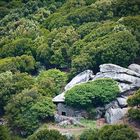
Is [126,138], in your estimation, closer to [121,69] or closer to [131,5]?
[121,69]

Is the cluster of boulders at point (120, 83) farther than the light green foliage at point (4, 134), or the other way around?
the cluster of boulders at point (120, 83)

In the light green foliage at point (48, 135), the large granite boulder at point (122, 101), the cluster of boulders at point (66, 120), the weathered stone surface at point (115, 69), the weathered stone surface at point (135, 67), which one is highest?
the weathered stone surface at point (115, 69)

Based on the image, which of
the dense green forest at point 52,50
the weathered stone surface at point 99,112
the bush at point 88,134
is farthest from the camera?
the dense green forest at point 52,50

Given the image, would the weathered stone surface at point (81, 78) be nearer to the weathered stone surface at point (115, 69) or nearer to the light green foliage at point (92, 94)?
the weathered stone surface at point (115, 69)

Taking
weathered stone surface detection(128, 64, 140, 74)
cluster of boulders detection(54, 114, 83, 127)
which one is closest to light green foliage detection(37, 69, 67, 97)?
cluster of boulders detection(54, 114, 83, 127)

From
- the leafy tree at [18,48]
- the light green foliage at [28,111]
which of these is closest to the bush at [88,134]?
the light green foliage at [28,111]

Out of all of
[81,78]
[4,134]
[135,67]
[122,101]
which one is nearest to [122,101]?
[122,101]

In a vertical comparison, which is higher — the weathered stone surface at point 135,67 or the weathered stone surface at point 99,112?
the weathered stone surface at point 135,67
